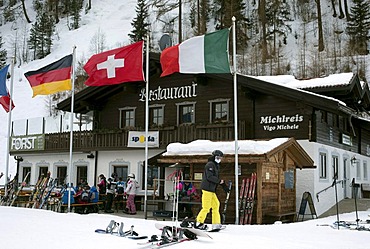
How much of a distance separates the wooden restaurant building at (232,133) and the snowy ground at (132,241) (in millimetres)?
→ 3696

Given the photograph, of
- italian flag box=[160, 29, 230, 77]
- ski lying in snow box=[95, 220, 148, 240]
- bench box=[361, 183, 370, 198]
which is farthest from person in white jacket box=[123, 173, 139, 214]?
bench box=[361, 183, 370, 198]

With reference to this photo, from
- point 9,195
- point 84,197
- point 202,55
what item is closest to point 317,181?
point 202,55

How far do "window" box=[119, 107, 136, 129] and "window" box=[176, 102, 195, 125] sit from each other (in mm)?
2582

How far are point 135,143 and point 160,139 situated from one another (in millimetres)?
1091

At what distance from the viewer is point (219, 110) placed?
20234 millimetres

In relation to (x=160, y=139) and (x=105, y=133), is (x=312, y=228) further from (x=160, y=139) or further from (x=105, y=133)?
(x=105, y=133)

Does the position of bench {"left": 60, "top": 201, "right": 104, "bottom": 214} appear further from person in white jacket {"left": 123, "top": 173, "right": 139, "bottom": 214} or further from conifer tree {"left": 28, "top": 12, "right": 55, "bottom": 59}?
conifer tree {"left": 28, "top": 12, "right": 55, "bottom": 59}

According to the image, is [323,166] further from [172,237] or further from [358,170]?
[172,237]

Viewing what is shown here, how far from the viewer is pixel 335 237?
29.7 ft

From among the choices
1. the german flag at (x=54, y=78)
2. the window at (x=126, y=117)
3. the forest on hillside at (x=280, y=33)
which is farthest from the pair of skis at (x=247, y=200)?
the forest on hillside at (x=280, y=33)

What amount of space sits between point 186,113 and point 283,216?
7.44 m

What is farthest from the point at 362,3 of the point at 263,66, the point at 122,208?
the point at 122,208

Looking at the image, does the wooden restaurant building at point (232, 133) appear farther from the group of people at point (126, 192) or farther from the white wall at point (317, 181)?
the group of people at point (126, 192)

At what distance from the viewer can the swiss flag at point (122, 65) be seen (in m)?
14.4
